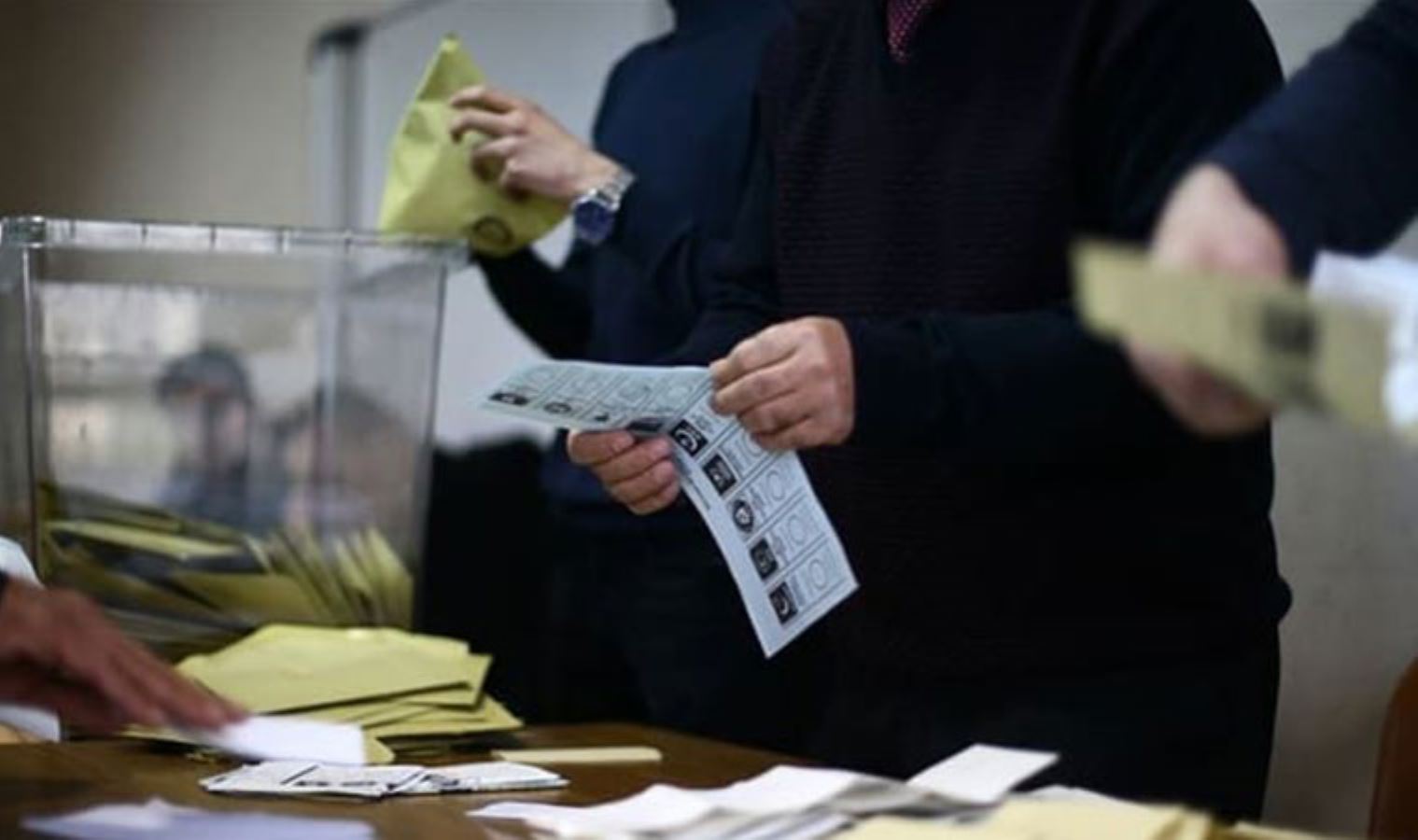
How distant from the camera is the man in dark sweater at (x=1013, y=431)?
129 cm

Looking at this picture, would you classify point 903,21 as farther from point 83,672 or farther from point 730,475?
point 83,672

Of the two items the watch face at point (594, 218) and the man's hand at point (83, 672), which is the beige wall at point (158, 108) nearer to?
the watch face at point (594, 218)

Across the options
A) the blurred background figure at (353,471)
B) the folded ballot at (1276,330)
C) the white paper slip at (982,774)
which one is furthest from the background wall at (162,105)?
the folded ballot at (1276,330)

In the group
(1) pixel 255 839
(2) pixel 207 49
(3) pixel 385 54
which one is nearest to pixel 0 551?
(1) pixel 255 839

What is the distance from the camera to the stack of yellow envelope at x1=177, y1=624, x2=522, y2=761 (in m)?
1.62

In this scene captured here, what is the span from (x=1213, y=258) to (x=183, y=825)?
2.30 ft

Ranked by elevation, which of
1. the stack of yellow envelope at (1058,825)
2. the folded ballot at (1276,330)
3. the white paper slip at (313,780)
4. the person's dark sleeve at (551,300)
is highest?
the folded ballot at (1276,330)

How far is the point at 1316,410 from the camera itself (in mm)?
840

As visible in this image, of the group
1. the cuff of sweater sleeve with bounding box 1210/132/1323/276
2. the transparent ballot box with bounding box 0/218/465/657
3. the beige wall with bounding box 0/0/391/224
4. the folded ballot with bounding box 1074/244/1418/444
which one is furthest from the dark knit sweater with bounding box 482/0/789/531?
the beige wall with bounding box 0/0/391/224

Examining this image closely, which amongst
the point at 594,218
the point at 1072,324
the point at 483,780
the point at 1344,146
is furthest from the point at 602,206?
the point at 1344,146

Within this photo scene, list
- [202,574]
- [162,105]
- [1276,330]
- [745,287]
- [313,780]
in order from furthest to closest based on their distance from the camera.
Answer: [162,105] → [202,574] → [745,287] → [313,780] → [1276,330]

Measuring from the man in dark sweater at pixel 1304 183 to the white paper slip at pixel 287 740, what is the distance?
657mm

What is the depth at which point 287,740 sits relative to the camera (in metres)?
1.41

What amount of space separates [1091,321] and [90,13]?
3.60m
